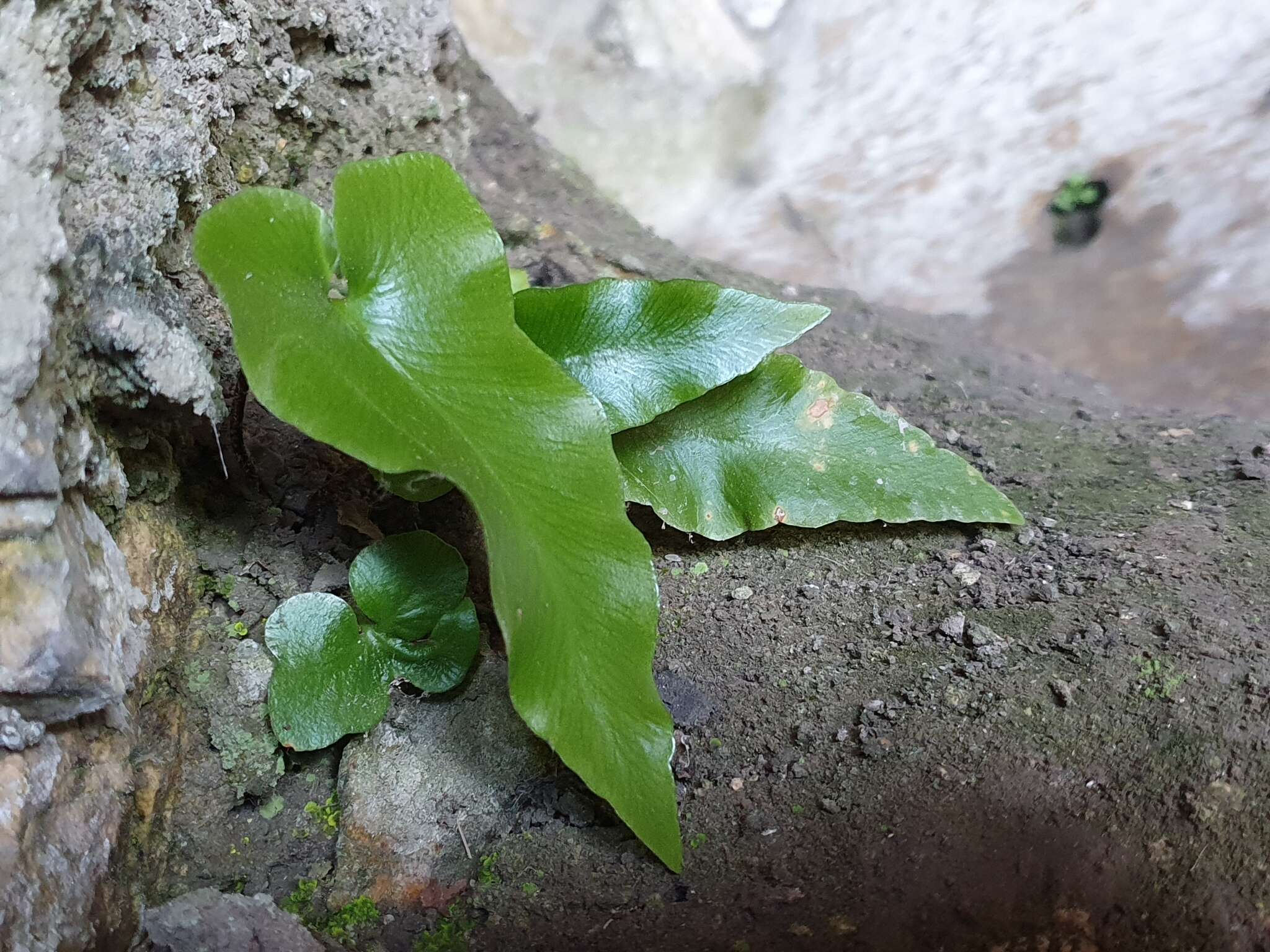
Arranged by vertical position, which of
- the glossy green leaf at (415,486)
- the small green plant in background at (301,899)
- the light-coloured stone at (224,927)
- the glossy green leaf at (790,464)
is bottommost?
A: the glossy green leaf at (790,464)

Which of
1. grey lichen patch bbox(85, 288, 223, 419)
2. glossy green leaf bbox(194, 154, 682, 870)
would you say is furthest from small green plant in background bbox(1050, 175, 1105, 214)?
grey lichen patch bbox(85, 288, 223, 419)

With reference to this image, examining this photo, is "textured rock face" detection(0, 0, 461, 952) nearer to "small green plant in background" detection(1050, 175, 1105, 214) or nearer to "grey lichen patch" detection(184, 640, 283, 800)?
"grey lichen patch" detection(184, 640, 283, 800)

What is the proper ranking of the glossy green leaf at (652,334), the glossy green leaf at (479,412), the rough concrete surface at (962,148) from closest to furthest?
the glossy green leaf at (479,412) < the glossy green leaf at (652,334) < the rough concrete surface at (962,148)

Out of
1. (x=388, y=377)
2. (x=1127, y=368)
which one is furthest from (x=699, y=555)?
(x=1127, y=368)

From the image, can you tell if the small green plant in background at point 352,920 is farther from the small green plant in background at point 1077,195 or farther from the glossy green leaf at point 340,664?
the small green plant in background at point 1077,195

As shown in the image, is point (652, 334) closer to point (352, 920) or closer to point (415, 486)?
point (415, 486)

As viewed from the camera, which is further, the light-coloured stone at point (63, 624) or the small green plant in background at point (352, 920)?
the small green plant in background at point (352, 920)

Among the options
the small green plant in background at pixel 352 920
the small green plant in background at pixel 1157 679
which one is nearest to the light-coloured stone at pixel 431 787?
the small green plant in background at pixel 352 920

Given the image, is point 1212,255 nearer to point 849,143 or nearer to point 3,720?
point 849,143
